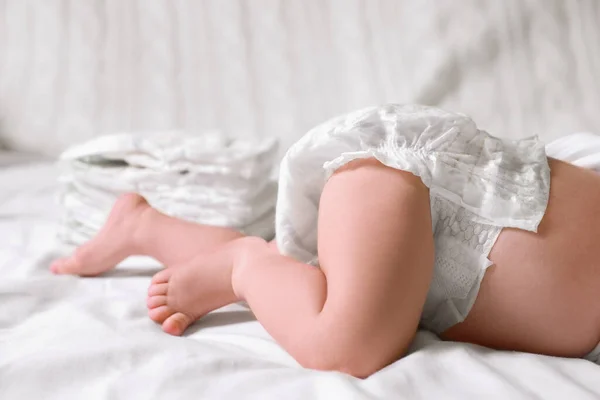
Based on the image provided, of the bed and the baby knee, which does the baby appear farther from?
the bed

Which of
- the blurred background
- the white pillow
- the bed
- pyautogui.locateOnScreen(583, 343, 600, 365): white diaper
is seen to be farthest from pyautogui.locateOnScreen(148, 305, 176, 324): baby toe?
the white pillow

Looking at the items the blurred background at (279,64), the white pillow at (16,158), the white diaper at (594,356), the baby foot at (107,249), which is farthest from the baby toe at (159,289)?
the white pillow at (16,158)

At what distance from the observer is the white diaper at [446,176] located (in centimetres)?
68

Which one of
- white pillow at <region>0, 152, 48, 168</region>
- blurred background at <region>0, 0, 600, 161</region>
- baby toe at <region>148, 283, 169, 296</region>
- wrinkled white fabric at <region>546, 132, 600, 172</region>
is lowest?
baby toe at <region>148, 283, 169, 296</region>

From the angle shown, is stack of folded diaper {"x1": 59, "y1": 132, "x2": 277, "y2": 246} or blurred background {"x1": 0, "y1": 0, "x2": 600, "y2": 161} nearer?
stack of folded diaper {"x1": 59, "y1": 132, "x2": 277, "y2": 246}

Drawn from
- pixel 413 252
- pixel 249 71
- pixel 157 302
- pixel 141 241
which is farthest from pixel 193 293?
pixel 249 71

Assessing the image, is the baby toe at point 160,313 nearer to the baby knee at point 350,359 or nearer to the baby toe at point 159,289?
the baby toe at point 159,289

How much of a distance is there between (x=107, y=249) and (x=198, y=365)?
0.37 metres

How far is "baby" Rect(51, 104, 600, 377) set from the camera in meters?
0.62

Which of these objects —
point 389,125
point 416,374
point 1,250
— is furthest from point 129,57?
point 416,374

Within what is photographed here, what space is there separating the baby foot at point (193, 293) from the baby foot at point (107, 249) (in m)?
0.13

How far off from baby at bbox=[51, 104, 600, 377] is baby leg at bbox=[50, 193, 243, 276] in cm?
12

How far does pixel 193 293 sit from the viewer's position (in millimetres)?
766

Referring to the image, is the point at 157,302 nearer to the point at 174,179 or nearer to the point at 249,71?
the point at 174,179
